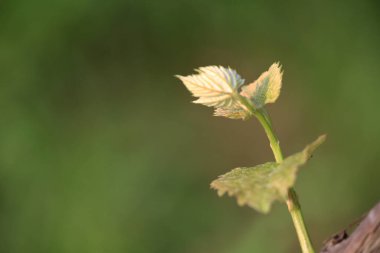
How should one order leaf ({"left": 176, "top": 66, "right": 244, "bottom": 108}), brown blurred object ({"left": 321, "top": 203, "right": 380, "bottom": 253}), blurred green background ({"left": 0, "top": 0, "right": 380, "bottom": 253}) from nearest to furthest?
1. brown blurred object ({"left": 321, "top": 203, "right": 380, "bottom": 253})
2. leaf ({"left": 176, "top": 66, "right": 244, "bottom": 108})
3. blurred green background ({"left": 0, "top": 0, "right": 380, "bottom": 253})

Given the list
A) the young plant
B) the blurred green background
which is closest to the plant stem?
the young plant

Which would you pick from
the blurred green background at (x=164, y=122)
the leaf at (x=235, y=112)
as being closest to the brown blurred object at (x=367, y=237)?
the leaf at (x=235, y=112)

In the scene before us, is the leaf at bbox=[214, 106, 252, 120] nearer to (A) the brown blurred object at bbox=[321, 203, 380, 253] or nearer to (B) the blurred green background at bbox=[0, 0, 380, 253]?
(A) the brown blurred object at bbox=[321, 203, 380, 253]

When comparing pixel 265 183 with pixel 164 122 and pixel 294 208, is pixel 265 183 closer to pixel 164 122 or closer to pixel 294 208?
pixel 294 208

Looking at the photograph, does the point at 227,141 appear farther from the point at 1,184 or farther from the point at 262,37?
the point at 1,184

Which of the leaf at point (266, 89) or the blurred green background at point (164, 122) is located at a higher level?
the blurred green background at point (164, 122)

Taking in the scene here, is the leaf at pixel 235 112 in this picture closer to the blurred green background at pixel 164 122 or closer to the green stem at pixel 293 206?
the green stem at pixel 293 206
